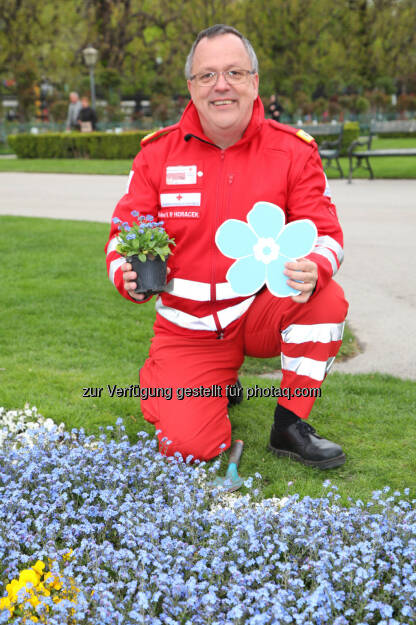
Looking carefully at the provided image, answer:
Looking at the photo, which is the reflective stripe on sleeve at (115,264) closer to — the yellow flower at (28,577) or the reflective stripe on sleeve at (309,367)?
the reflective stripe on sleeve at (309,367)

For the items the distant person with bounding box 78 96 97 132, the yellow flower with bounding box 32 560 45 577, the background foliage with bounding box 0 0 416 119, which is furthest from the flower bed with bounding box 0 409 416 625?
the background foliage with bounding box 0 0 416 119

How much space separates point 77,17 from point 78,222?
107ft

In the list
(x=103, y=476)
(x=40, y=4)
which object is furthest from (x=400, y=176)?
(x=40, y=4)

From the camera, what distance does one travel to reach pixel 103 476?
2.70 metres

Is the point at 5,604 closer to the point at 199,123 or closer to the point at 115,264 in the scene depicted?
the point at 115,264

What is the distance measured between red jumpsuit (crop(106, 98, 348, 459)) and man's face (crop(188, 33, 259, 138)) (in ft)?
0.36

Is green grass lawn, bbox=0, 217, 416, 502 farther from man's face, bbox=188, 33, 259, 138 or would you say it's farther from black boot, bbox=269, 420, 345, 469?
man's face, bbox=188, 33, 259, 138

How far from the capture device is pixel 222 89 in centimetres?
292

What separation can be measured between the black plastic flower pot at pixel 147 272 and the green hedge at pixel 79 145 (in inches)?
708

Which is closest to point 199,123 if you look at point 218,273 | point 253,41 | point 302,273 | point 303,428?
point 218,273

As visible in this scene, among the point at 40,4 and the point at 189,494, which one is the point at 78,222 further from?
the point at 40,4

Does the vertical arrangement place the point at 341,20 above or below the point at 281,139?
above

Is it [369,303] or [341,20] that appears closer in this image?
[369,303]

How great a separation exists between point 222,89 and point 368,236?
5712 millimetres
